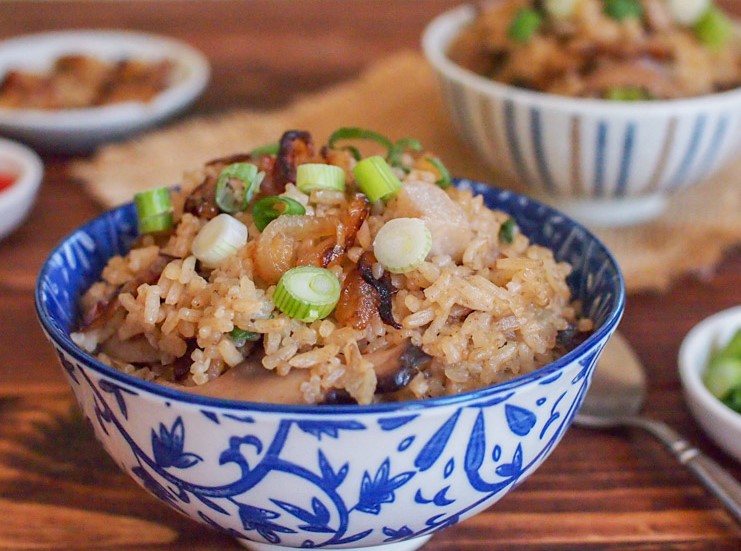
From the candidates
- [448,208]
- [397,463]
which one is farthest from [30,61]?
[397,463]

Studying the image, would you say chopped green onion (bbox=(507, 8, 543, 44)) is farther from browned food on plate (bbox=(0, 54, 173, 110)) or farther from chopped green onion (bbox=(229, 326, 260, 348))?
chopped green onion (bbox=(229, 326, 260, 348))

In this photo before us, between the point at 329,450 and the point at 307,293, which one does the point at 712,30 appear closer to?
the point at 307,293

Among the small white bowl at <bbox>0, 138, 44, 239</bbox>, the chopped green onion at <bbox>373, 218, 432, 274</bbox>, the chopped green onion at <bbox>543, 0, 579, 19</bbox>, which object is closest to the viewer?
the chopped green onion at <bbox>373, 218, 432, 274</bbox>

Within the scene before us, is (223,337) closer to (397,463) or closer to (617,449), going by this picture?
(397,463)

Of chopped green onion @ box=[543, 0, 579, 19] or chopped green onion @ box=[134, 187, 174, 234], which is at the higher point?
chopped green onion @ box=[134, 187, 174, 234]

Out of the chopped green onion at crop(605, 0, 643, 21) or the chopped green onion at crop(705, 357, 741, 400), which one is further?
the chopped green onion at crop(605, 0, 643, 21)

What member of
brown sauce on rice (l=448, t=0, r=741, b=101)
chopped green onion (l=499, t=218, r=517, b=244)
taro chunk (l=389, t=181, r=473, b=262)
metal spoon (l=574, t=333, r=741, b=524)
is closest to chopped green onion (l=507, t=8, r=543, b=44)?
brown sauce on rice (l=448, t=0, r=741, b=101)
